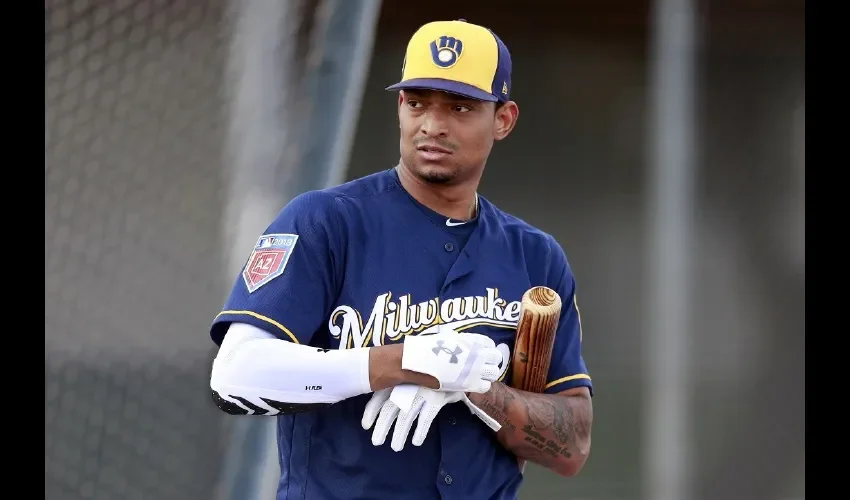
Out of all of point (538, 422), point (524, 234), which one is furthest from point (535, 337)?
point (524, 234)

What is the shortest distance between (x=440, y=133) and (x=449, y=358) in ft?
1.54

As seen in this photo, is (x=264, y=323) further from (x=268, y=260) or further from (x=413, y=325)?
(x=413, y=325)

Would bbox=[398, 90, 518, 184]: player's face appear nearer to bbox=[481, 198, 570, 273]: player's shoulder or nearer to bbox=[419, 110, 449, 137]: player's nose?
bbox=[419, 110, 449, 137]: player's nose

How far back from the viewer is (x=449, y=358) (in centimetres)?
185

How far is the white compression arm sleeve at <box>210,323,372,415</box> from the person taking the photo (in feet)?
6.02

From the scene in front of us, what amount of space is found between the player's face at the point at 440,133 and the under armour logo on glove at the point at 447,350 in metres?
0.38
